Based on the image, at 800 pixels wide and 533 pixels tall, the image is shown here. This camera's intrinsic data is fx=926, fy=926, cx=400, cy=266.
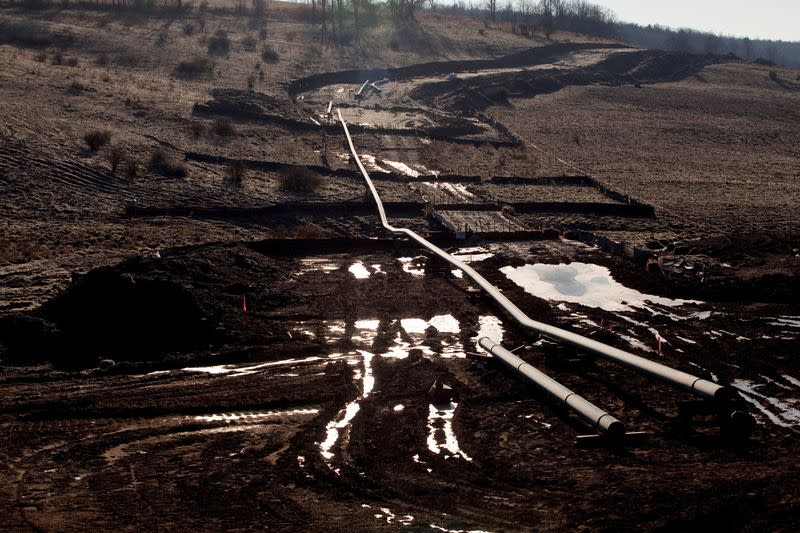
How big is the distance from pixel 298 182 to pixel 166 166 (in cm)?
430

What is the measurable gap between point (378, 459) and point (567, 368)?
4.61m

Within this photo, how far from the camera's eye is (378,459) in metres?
10.9

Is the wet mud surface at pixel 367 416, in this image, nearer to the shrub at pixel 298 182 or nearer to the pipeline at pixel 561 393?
the pipeline at pixel 561 393

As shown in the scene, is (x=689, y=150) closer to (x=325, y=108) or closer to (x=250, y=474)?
(x=325, y=108)

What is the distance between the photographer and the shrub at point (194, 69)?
54500mm

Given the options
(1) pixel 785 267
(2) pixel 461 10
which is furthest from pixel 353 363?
(2) pixel 461 10

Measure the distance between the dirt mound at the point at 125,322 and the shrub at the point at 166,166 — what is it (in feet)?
42.4

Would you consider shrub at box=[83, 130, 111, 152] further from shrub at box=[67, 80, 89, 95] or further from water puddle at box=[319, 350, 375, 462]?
water puddle at box=[319, 350, 375, 462]

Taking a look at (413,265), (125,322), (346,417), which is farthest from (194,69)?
(346,417)

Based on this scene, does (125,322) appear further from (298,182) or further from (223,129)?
(223,129)

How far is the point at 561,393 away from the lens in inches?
494

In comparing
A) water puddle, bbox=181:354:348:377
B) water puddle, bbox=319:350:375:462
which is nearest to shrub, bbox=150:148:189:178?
water puddle, bbox=181:354:348:377

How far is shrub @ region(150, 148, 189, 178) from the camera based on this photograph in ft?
97.1

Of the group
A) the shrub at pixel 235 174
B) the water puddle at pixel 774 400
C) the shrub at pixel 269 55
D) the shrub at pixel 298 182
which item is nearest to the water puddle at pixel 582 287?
the water puddle at pixel 774 400
